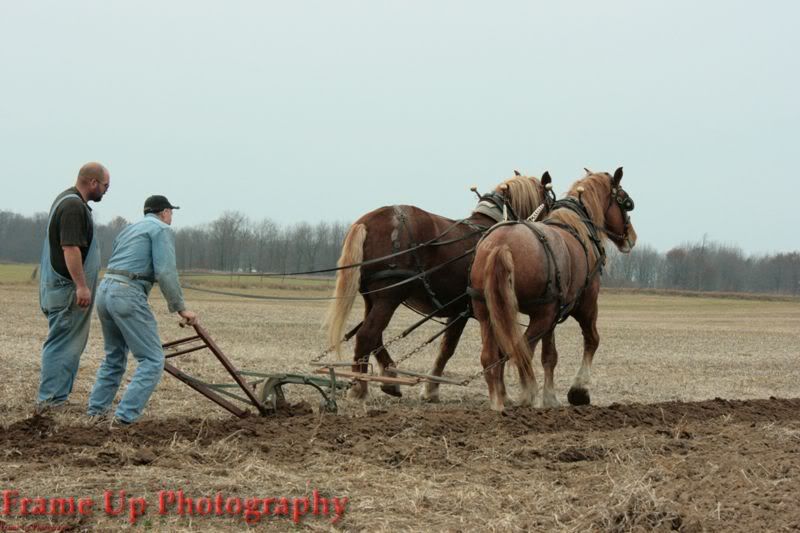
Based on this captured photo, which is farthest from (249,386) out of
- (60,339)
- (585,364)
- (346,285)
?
(585,364)

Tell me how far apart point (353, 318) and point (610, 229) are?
1885cm

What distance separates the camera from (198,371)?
35.3 ft

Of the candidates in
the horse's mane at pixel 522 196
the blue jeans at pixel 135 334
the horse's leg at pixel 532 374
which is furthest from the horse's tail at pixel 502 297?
the blue jeans at pixel 135 334

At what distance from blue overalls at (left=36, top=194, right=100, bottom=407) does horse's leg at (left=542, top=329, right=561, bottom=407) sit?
451cm

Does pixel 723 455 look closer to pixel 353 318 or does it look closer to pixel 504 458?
pixel 504 458

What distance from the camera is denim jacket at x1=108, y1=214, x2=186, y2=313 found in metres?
6.32

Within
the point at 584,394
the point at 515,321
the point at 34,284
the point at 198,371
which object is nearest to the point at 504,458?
the point at 515,321

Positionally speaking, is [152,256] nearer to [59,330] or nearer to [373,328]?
[59,330]

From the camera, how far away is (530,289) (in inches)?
296

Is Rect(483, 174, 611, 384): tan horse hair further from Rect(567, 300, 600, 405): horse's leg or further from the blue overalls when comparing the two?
the blue overalls

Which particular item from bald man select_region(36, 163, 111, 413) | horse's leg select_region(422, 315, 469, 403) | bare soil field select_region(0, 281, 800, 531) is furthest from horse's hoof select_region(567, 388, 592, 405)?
bald man select_region(36, 163, 111, 413)

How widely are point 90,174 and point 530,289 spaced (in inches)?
158

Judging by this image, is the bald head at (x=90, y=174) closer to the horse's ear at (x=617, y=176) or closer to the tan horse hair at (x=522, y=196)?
the tan horse hair at (x=522, y=196)

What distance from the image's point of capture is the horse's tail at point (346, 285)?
848cm
